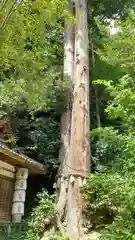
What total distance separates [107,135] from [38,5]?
14.5 feet

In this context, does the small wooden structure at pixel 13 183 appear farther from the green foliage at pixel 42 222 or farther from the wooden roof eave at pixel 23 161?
the green foliage at pixel 42 222

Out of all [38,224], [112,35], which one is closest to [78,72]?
[112,35]

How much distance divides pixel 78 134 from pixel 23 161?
1.86 metres

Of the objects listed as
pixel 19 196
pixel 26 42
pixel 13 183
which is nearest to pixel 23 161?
pixel 13 183

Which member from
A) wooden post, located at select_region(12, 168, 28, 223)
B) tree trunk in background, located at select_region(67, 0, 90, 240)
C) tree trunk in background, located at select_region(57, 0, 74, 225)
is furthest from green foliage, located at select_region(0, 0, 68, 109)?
tree trunk in background, located at select_region(57, 0, 74, 225)

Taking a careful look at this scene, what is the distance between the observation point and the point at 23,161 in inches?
277

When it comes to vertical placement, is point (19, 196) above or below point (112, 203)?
above

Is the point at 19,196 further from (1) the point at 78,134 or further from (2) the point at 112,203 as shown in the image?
(2) the point at 112,203

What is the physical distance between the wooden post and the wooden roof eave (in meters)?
0.26

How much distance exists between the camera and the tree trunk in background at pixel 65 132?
297 inches

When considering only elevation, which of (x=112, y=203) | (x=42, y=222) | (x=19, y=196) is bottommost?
(x=42, y=222)

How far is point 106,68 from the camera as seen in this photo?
452 inches

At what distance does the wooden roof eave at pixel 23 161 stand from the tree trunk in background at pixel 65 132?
69 cm

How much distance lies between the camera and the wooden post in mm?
7125
